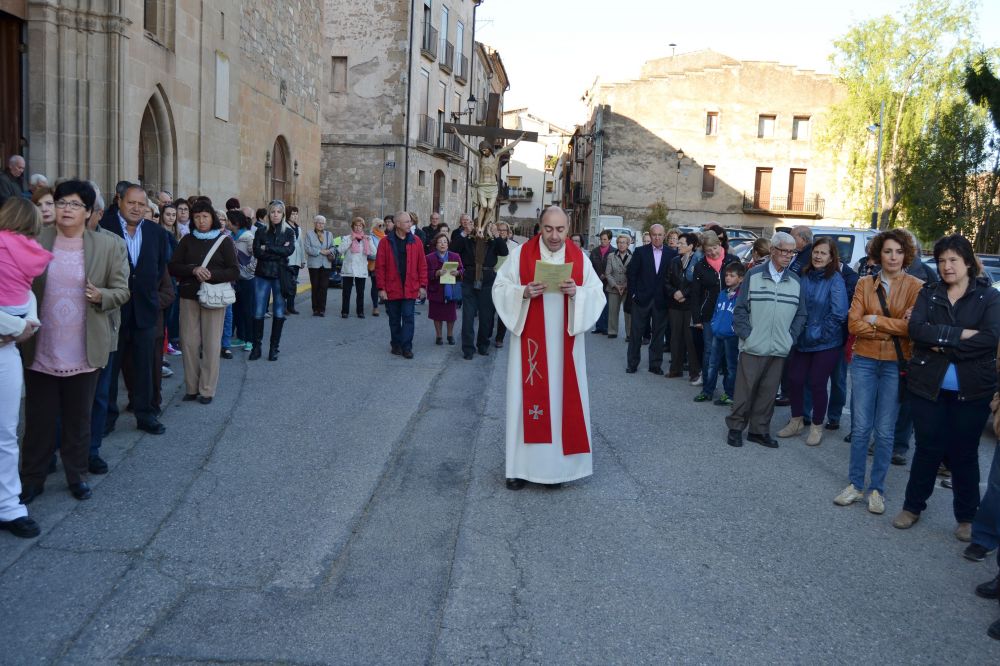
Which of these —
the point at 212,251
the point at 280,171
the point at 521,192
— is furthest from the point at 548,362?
the point at 521,192

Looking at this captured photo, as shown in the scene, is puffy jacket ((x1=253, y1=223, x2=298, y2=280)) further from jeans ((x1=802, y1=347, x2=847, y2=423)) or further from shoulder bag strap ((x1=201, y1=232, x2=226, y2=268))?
jeans ((x1=802, y1=347, x2=847, y2=423))

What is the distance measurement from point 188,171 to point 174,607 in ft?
44.2

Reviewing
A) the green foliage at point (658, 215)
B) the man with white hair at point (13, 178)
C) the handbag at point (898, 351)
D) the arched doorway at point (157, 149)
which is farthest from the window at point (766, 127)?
the handbag at point (898, 351)

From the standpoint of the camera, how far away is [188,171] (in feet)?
52.3

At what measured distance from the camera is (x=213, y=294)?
777cm

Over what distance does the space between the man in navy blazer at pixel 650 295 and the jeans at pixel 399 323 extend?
278 cm

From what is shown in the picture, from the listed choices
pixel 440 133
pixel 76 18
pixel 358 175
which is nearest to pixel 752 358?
pixel 76 18

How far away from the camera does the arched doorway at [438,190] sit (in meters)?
38.2

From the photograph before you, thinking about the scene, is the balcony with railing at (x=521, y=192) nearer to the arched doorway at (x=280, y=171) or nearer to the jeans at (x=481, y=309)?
the arched doorway at (x=280, y=171)

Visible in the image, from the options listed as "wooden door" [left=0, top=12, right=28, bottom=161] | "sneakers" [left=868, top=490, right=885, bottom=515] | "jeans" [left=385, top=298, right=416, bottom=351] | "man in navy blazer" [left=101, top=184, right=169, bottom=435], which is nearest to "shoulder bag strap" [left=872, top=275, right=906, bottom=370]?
"sneakers" [left=868, top=490, right=885, bottom=515]

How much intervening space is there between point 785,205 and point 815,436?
3954 centimetres

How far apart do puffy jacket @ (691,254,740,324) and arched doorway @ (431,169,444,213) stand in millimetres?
29072

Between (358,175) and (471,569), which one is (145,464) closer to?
(471,569)

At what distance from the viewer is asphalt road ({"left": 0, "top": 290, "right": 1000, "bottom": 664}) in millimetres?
3670
